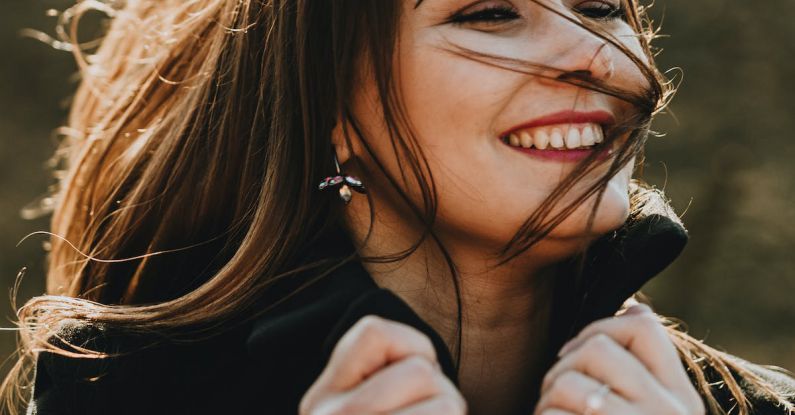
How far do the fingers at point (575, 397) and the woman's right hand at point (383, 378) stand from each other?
16cm

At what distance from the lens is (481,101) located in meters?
1.91

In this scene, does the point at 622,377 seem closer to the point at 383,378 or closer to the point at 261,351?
the point at 383,378

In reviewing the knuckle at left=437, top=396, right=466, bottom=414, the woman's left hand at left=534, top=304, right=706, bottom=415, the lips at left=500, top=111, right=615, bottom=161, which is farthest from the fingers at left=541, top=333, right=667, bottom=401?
the lips at left=500, top=111, right=615, bottom=161

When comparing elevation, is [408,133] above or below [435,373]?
above

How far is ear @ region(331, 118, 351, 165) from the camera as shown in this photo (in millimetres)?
2180

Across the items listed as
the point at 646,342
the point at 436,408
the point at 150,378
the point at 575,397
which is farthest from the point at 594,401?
the point at 150,378

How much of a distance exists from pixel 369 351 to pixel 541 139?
2.01 feet

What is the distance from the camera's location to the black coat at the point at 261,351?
1.97 meters

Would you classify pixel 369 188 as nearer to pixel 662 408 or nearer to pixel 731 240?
pixel 662 408

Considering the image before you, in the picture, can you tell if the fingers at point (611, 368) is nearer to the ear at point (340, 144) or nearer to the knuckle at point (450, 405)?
the knuckle at point (450, 405)

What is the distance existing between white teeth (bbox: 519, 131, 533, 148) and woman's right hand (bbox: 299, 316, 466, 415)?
506 mm

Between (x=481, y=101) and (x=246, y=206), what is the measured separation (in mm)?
697

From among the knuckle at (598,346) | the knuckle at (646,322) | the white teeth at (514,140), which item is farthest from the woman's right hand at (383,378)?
the white teeth at (514,140)

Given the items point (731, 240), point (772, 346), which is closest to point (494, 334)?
point (772, 346)
